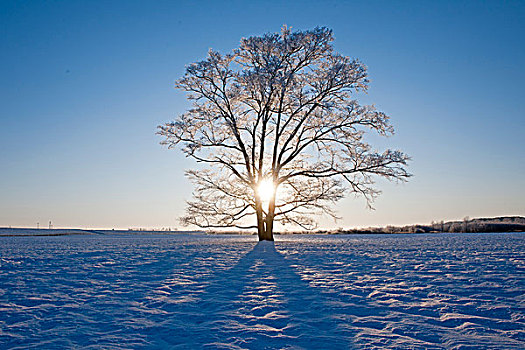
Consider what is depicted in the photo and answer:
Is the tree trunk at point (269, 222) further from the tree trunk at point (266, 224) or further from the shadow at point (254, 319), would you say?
the shadow at point (254, 319)

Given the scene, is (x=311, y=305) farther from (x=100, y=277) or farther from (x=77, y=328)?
(x=100, y=277)

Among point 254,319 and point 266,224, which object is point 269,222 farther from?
point 254,319

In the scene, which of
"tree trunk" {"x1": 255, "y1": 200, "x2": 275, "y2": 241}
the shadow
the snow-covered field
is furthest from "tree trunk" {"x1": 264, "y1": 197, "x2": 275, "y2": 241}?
the shadow

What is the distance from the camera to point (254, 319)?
406 cm

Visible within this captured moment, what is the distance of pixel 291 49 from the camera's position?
744 inches

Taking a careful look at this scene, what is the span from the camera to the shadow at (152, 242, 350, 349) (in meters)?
3.34

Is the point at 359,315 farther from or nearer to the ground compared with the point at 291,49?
nearer to the ground

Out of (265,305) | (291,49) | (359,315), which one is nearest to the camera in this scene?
(359,315)

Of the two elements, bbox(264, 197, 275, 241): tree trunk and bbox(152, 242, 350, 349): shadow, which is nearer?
bbox(152, 242, 350, 349): shadow

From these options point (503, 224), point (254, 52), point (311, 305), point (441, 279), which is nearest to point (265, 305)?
point (311, 305)

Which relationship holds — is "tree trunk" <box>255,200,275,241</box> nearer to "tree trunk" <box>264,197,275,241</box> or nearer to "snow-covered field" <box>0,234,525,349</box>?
"tree trunk" <box>264,197,275,241</box>

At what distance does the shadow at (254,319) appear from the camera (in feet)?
11.0

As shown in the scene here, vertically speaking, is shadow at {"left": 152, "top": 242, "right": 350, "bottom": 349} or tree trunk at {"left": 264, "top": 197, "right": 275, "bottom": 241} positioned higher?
tree trunk at {"left": 264, "top": 197, "right": 275, "bottom": 241}

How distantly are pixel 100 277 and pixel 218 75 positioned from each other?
14657mm
